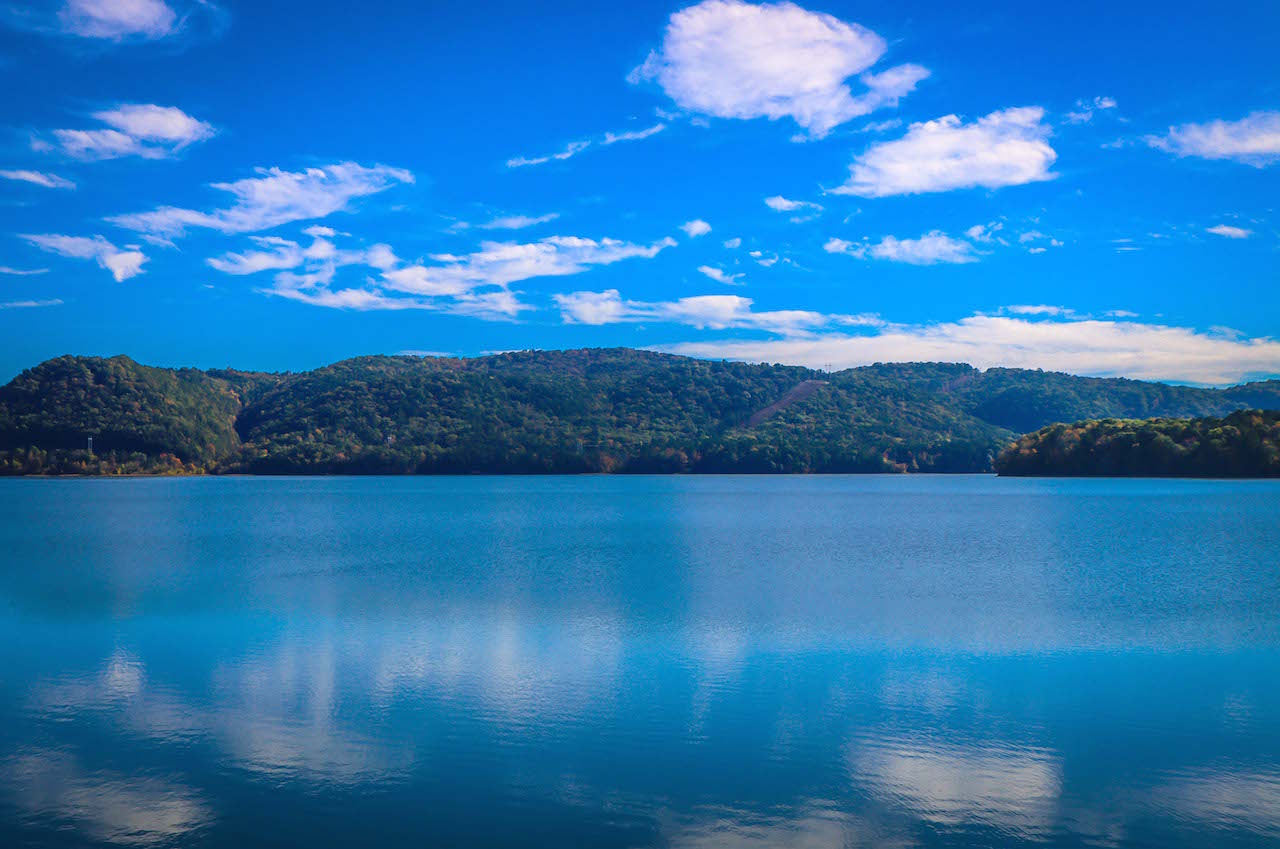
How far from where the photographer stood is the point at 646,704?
1398 cm

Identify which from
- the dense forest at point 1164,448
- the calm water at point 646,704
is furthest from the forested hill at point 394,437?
the calm water at point 646,704

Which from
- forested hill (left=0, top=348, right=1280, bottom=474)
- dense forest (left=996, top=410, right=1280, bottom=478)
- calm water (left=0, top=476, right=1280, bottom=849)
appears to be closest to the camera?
calm water (left=0, top=476, right=1280, bottom=849)

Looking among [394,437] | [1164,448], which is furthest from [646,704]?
[394,437]

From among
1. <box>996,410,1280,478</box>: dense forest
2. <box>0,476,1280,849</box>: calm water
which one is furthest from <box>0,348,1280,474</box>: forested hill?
<box>0,476,1280,849</box>: calm water

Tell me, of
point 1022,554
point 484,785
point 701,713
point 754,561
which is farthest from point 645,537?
point 484,785

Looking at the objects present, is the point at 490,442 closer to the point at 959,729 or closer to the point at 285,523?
the point at 285,523

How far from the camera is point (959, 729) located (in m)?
12.7

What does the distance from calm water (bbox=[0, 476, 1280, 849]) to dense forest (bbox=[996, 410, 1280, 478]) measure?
83.9 metres

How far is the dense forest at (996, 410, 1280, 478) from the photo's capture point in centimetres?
10375

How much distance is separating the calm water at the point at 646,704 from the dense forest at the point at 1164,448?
275ft

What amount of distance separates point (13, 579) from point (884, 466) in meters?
161

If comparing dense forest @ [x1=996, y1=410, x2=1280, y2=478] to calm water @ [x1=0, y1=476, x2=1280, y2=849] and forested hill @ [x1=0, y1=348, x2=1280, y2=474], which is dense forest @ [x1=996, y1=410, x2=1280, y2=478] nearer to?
forested hill @ [x1=0, y1=348, x2=1280, y2=474]

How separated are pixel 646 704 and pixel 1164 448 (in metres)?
114

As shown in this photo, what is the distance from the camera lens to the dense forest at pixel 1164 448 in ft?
340
